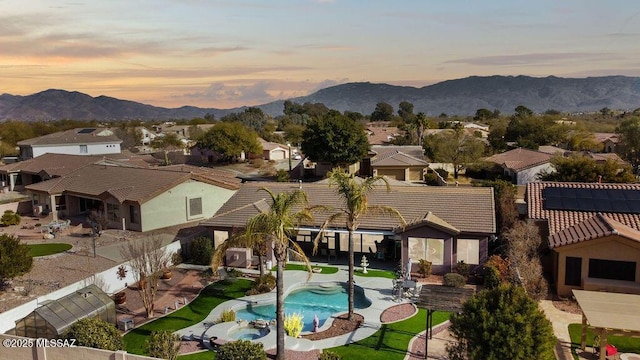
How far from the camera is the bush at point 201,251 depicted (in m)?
30.5

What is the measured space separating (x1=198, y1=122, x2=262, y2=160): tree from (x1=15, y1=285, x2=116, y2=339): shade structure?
5653 cm

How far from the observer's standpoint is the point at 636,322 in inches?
659

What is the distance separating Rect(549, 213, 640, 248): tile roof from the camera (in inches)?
914

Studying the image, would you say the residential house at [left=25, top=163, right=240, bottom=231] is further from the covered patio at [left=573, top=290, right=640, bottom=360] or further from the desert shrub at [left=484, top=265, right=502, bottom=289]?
the covered patio at [left=573, top=290, right=640, bottom=360]

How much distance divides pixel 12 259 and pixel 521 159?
52729 millimetres

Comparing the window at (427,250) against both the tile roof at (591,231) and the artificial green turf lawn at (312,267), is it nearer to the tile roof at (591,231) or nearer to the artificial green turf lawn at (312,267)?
the artificial green turf lawn at (312,267)

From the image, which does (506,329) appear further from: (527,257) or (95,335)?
(95,335)

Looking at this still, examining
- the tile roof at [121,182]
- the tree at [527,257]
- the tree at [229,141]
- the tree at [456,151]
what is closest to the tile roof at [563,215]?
the tree at [527,257]

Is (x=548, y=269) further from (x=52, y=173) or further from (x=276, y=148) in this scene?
(x=276, y=148)

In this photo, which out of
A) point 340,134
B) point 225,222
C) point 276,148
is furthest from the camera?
point 276,148

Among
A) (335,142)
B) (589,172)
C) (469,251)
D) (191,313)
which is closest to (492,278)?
(469,251)

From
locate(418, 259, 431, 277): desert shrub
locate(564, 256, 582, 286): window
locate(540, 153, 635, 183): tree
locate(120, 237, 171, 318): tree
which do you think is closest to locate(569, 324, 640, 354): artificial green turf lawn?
locate(564, 256, 582, 286): window

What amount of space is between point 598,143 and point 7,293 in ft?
267

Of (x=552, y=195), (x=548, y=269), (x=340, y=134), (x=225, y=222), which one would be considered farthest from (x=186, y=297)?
(x=340, y=134)
